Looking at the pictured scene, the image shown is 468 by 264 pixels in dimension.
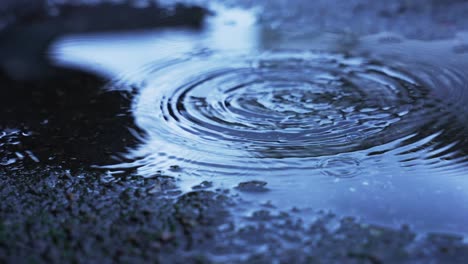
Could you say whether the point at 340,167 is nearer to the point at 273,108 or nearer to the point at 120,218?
the point at 273,108

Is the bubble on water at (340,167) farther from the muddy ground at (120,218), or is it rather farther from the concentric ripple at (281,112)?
the muddy ground at (120,218)

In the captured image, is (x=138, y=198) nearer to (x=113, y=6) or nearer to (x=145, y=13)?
(x=145, y=13)

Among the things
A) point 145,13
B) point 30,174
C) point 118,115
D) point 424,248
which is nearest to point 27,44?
point 145,13

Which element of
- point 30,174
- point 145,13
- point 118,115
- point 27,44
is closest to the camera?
point 30,174

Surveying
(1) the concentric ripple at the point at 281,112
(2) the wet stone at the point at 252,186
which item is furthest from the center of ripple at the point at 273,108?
(2) the wet stone at the point at 252,186

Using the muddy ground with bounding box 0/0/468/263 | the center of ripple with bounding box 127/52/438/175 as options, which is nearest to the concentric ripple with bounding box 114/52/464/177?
the center of ripple with bounding box 127/52/438/175

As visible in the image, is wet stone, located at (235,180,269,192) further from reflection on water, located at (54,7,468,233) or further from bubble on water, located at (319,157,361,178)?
bubble on water, located at (319,157,361,178)
